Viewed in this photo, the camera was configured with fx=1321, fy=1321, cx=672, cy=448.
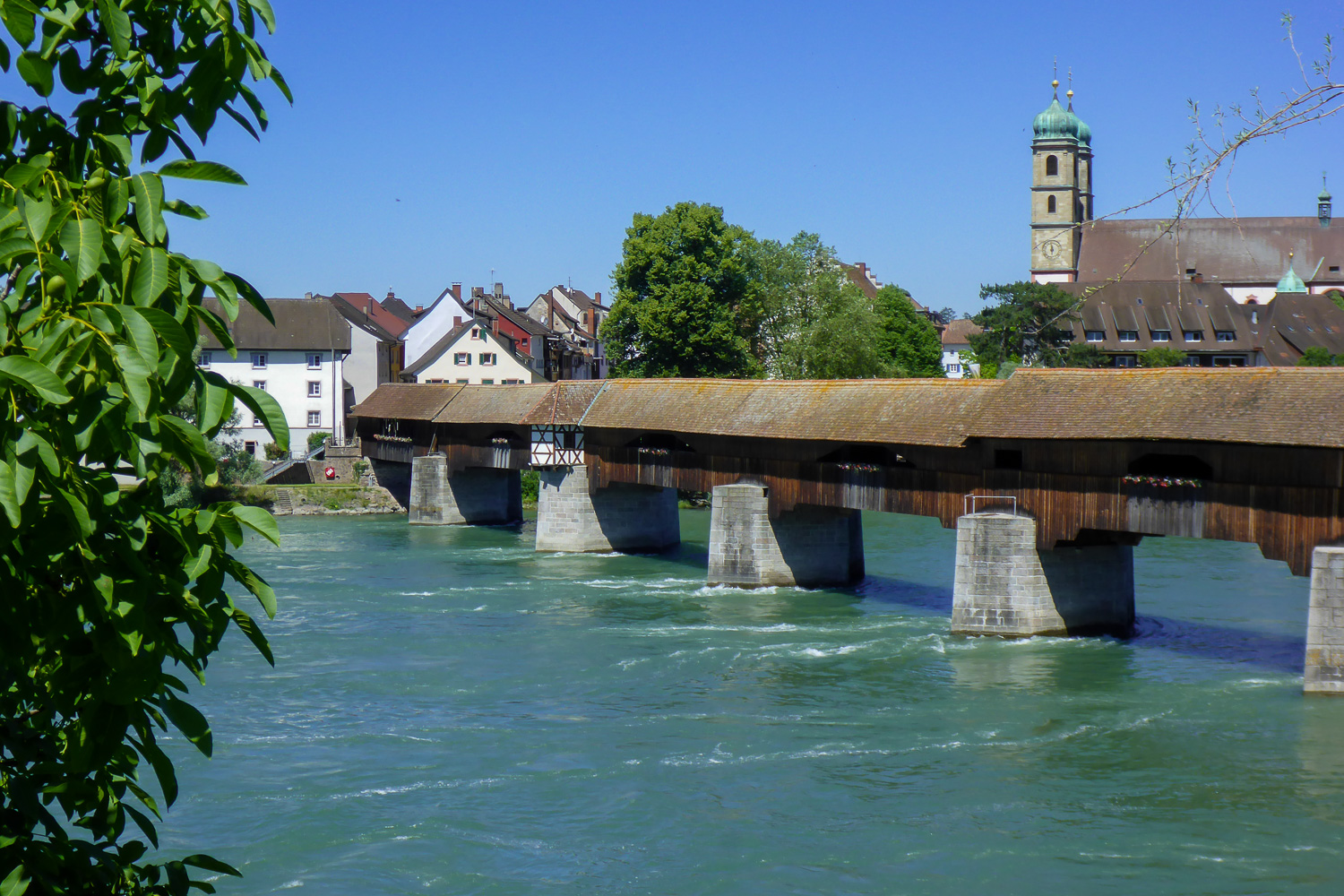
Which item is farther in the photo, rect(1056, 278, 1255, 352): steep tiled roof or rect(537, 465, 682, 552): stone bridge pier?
rect(1056, 278, 1255, 352): steep tiled roof

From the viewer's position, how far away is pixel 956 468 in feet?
65.2

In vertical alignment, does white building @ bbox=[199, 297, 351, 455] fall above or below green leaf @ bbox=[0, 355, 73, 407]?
above

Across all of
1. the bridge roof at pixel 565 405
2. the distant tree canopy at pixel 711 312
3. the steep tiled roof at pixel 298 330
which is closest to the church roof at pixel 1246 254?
the distant tree canopy at pixel 711 312

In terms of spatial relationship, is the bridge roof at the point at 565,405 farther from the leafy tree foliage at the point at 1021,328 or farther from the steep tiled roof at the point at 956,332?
the steep tiled roof at the point at 956,332

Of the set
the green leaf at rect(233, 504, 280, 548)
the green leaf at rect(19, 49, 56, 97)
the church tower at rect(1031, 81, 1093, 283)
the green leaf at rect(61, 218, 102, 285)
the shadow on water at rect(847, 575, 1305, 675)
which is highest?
the church tower at rect(1031, 81, 1093, 283)

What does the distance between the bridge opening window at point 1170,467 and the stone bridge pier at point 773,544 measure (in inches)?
282

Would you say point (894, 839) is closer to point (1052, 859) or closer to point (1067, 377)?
point (1052, 859)

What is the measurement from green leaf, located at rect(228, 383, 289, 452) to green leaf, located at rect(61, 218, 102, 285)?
308mm

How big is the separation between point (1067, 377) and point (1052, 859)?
32.5 ft

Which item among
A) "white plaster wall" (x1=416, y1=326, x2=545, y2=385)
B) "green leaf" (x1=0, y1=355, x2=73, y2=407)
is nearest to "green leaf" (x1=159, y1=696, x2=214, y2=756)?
"green leaf" (x1=0, y1=355, x2=73, y2=407)

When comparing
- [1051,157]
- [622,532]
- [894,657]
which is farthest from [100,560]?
[1051,157]

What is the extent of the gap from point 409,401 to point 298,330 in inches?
455

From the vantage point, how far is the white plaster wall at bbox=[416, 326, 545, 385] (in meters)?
51.8

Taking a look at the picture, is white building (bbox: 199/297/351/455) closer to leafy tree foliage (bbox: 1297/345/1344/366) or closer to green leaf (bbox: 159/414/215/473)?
leafy tree foliage (bbox: 1297/345/1344/366)
